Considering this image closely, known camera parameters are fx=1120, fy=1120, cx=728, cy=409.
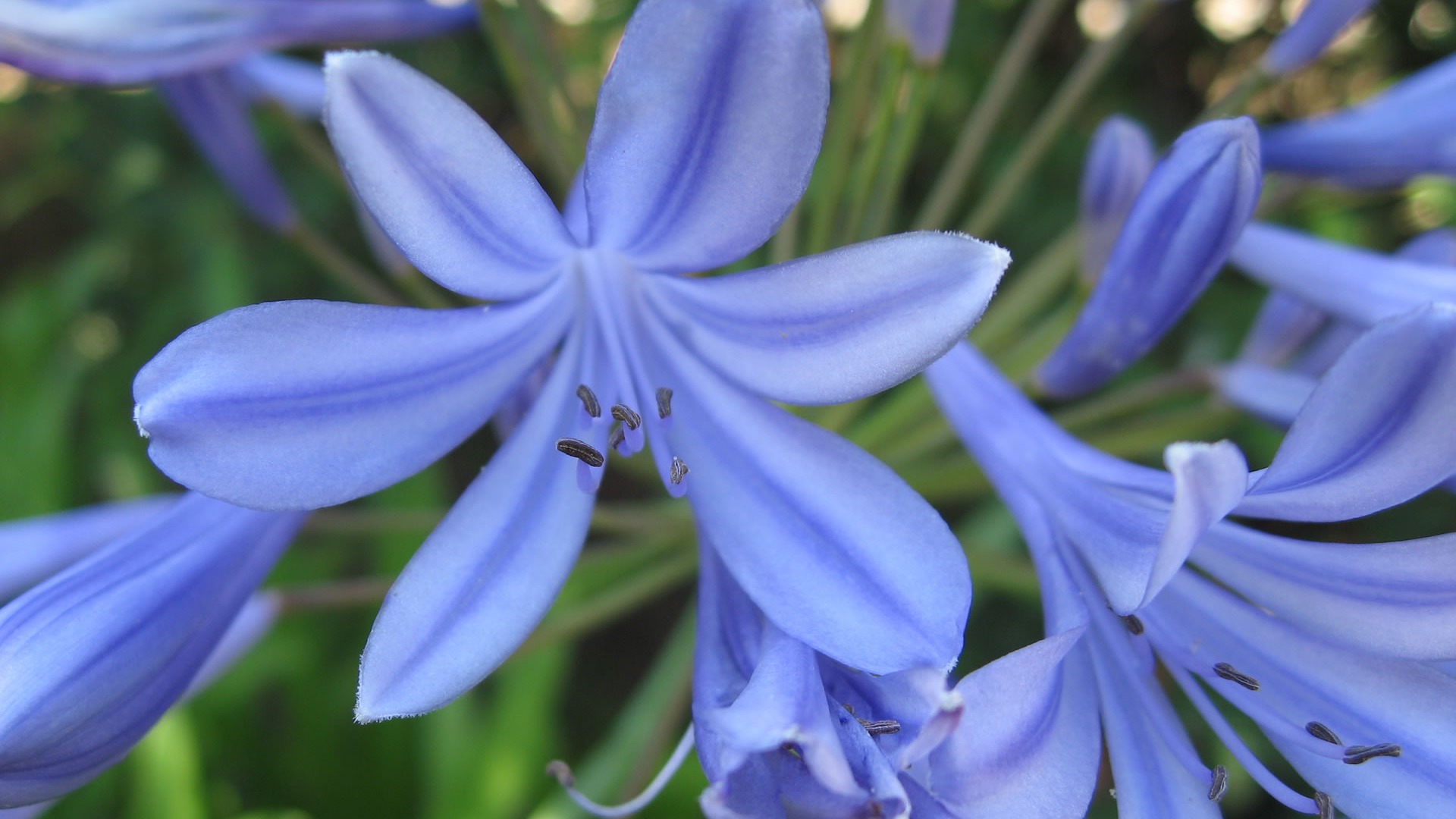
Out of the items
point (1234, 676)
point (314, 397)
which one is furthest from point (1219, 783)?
point (314, 397)

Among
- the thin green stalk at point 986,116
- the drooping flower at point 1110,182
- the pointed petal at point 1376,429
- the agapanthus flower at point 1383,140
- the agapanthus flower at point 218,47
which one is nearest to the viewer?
the pointed petal at point 1376,429

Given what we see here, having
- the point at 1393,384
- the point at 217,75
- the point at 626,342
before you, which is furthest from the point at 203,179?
the point at 1393,384

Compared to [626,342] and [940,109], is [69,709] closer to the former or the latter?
[626,342]

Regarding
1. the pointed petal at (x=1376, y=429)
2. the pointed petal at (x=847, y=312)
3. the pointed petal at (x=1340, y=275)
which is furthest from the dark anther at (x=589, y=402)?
the pointed petal at (x=1340, y=275)

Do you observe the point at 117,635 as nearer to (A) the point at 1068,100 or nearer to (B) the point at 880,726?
(B) the point at 880,726

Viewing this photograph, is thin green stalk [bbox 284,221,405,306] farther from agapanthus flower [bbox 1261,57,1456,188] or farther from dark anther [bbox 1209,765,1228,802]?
agapanthus flower [bbox 1261,57,1456,188]

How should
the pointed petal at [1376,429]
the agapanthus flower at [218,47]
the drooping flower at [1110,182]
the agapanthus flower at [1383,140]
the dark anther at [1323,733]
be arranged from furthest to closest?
the agapanthus flower at [1383,140] → the drooping flower at [1110,182] → the agapanthus flower at [218,47] → the dark anther at [1323,733] → the pointed petal at [1376,429]

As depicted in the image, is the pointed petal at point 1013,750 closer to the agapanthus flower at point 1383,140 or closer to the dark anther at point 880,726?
the dark anther at point 880,726
